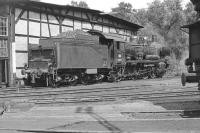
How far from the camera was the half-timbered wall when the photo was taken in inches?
982

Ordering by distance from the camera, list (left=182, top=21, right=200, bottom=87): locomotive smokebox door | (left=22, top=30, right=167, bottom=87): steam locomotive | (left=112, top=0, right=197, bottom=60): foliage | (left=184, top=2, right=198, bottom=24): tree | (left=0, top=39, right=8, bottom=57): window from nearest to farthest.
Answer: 1. (left=182, top=21, right=200, bottom=87): locomotive smokebox door
2. (left=22, top=30, right=167, bottom=87): steam locomotive
3. (left=0, top=39, right=8, bottom=57): window
4. (left=112, top=0, right=197, bottom=60): foliage
5. (left=184, top=2, right=198, bottom=24): tree

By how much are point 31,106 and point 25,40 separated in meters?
12.9

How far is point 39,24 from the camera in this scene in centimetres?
2641

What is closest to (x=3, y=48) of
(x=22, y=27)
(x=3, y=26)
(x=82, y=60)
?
(x=3, y=26)

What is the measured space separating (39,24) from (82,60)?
502cm

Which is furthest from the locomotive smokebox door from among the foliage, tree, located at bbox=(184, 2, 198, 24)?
tree, located at bbox=(184, 2, 198, 24)

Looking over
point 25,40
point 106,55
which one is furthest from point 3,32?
point 106,55

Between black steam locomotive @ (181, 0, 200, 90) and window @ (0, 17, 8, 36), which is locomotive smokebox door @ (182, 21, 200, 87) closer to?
black steam locomotive @ (181, 0, 200, 90)

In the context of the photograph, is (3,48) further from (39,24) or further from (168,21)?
(168,21)

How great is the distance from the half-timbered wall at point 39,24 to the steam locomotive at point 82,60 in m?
1.63

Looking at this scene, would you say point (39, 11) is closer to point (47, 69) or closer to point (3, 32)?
point (3, 32)

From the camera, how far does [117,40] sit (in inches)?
1026

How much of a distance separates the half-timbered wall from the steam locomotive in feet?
5.35

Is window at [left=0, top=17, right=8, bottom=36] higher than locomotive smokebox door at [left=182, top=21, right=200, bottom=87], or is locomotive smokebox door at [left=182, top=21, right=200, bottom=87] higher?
window at [left=0, top=17, right=8, bottom=36]
